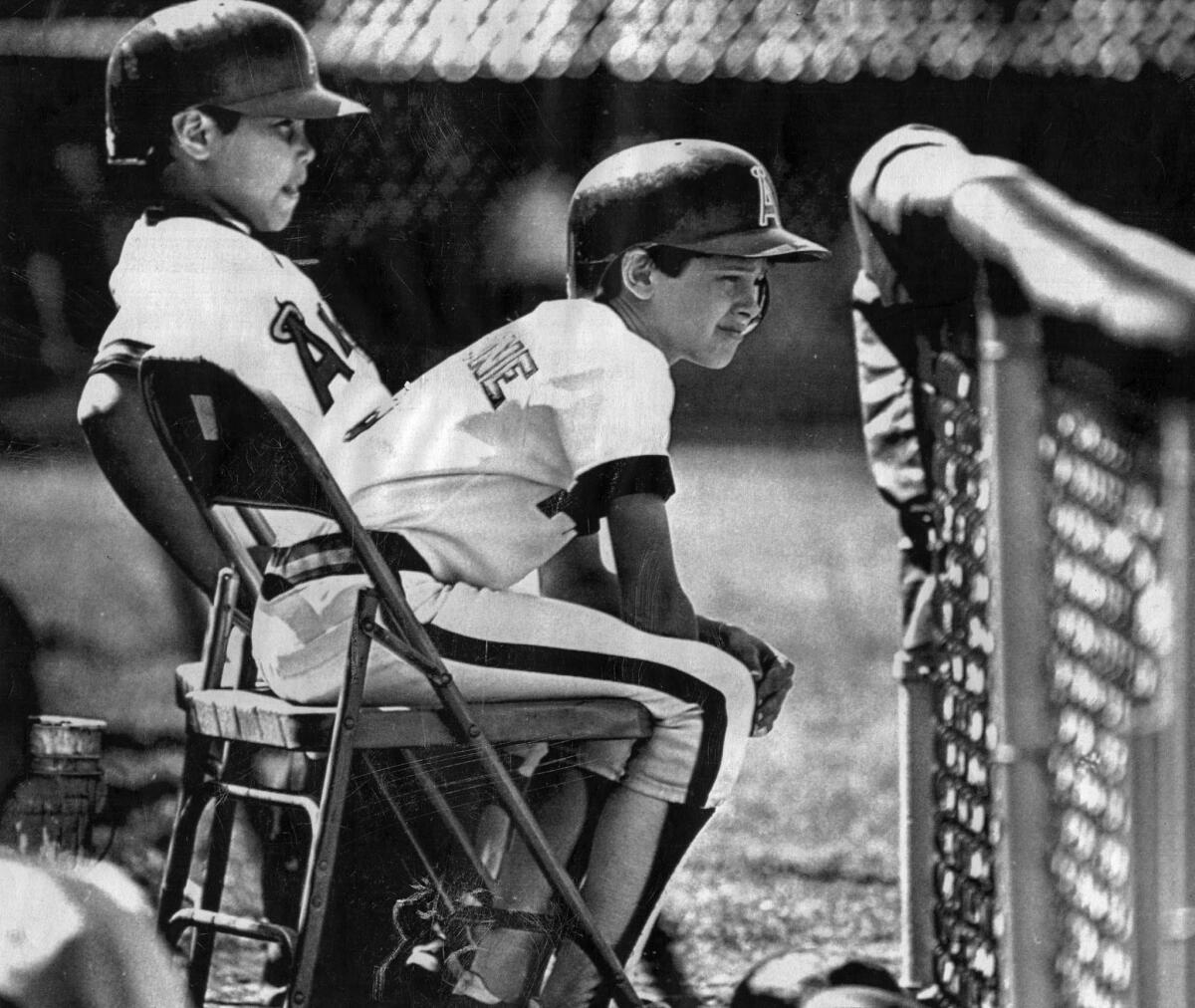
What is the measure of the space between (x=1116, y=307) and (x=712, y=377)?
1.03m

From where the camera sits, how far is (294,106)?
2859 millimetres

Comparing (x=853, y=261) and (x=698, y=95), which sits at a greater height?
(x=698, y=95)

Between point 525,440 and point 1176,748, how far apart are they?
4.21 ft

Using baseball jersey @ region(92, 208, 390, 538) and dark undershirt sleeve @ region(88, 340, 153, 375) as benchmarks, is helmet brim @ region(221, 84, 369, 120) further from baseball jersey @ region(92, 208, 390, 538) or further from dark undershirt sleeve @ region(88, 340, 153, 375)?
dark undershirt sleeve @ region(88, 340, 153, 375)

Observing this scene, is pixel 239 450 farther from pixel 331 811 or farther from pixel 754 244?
pixel 754 244

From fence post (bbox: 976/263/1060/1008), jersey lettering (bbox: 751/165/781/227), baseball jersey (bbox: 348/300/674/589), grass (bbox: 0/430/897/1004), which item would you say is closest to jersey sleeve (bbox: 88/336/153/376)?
grass (bbox: 0/430/897/1004)

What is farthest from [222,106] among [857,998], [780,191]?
[857,998]

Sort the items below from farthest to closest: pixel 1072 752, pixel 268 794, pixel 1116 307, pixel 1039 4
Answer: pixel 1039 4 < pixel 268 794 < pixel 1072 752 < pixel 1116 307

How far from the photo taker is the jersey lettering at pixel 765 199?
9.21 feet

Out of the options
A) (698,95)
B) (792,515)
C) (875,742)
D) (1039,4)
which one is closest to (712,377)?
(792,515)

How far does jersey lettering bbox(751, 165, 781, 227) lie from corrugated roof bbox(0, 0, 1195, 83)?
0.61 feet

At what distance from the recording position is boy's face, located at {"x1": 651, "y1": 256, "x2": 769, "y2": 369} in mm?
2812

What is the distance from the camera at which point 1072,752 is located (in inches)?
82.9

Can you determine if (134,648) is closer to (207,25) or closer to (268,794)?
(268,794)
